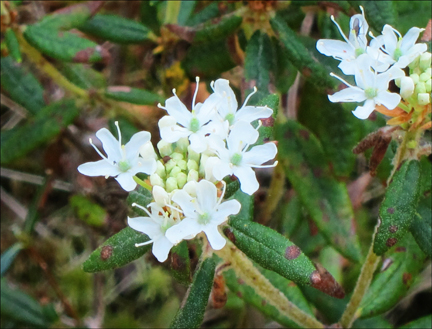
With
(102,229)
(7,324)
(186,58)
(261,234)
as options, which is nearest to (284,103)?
(186,58)

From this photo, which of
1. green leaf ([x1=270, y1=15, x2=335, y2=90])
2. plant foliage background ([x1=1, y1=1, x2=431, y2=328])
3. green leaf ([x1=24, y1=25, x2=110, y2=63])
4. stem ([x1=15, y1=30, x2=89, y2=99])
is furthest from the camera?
stem ([x1=15, y1=30, x2=89, y2=99])

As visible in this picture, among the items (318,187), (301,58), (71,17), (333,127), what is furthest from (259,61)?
(71,17)

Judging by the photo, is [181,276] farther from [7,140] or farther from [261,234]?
[7,140]

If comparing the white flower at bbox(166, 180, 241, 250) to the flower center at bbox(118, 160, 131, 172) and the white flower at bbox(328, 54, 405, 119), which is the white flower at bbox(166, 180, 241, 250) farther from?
the white flower at bbox(328, 54, 405, 119)

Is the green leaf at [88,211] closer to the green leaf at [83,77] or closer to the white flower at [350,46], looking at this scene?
the green leaf at [83,77]

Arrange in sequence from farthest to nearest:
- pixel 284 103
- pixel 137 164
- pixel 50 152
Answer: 1. pixel 50 152
2. pixel 284 103
3. pixel 137 164

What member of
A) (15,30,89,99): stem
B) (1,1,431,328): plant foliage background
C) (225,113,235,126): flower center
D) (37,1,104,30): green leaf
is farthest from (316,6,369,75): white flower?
(15,30,89,99): stem
